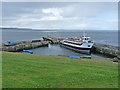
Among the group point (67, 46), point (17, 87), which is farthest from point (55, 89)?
point (67, 46)

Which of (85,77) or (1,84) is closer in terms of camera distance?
(1,84)

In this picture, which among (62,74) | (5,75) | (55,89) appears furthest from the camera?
(62,74)

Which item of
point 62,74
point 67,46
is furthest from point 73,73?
point 67,46

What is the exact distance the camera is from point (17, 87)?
13445 mm

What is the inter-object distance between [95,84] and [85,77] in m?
1.75

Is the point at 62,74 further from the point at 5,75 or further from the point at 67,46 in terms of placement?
the point at 67,46

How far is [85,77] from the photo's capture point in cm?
1639

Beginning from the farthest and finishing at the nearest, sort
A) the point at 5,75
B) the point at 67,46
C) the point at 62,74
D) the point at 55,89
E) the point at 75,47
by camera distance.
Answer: the point at 67,46 < the point at 75,47 < the point at 62,74 < the point at 5,75 < the point at 55,89

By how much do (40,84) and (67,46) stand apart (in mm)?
78917

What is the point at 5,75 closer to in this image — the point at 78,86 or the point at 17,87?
the point at 17,87

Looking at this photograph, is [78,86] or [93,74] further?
[93,74]

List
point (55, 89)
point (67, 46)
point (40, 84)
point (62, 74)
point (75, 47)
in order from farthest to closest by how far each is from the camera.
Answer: point (67, 46), point (75, 47), point (62, 74), point (40, 84), point (55, 89)

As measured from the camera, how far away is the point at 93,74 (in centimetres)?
1761

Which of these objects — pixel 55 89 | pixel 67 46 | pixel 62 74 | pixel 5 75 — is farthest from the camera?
pixel 67 46
